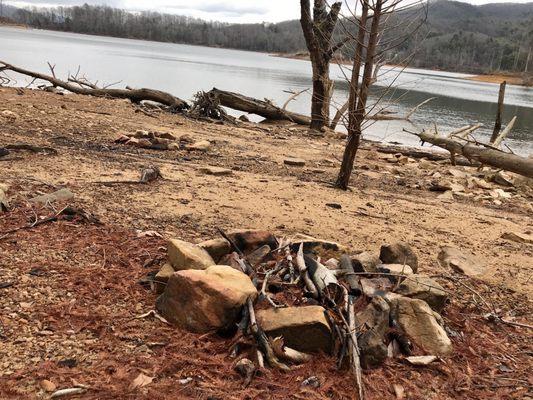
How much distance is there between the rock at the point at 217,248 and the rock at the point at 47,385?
1.50 meters

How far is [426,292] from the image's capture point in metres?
3.58

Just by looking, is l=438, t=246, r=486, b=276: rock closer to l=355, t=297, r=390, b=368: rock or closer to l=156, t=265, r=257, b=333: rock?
l=355, t=297, r=390, b=368: rock

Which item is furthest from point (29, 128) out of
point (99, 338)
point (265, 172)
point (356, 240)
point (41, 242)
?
point (99, 338)

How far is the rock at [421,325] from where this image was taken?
3195 mm

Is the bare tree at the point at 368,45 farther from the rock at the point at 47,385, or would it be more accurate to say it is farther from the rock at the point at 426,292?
the rock at the point at 47,385

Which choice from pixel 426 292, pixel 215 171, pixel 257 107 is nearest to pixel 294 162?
pixel 215 171

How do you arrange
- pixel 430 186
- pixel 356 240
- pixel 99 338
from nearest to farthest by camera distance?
pixel 99 338 → pixel 356 240 → pixel 430 186

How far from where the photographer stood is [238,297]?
9.89ft

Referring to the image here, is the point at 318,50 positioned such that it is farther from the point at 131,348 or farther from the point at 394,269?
the point at 131,348

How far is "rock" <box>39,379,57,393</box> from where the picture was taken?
2.38 m

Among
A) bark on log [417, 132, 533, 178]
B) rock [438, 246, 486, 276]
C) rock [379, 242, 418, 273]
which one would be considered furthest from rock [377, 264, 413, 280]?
bark on log [417, 132, 533, 178]

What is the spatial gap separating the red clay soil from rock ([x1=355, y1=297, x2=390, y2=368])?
7 cm

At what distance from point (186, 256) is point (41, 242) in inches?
45.6

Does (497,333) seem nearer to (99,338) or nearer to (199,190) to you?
(99,338)
